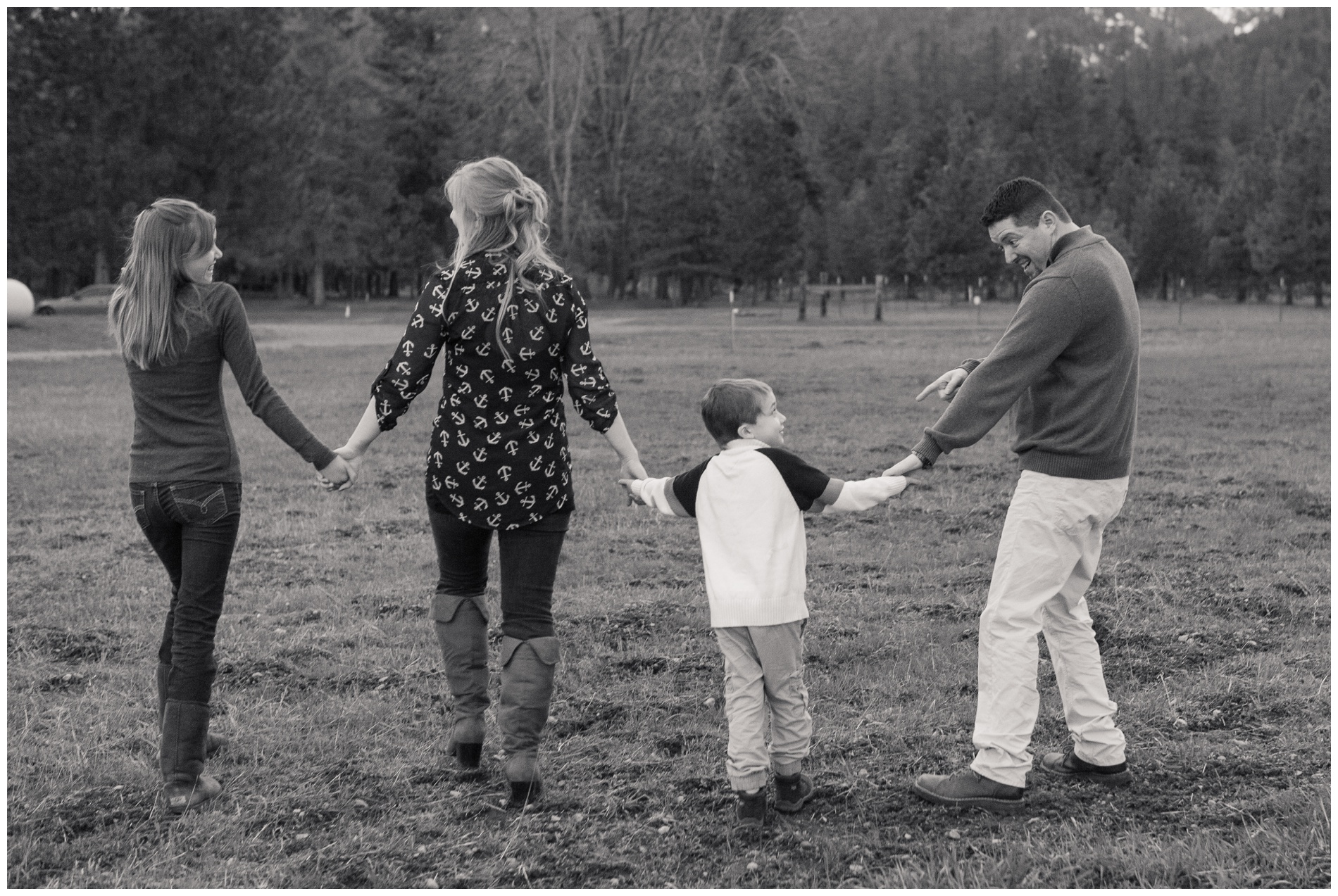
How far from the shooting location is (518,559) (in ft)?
13.5

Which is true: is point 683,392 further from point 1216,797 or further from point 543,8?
point 543,8

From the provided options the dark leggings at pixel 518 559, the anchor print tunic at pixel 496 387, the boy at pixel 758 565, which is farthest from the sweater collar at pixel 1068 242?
the dark leggings at pixel 518 559

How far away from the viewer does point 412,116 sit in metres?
61.8

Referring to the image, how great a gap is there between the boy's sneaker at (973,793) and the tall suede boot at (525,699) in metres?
→ 1.18

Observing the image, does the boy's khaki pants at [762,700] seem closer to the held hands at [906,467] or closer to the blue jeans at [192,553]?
the held hands at [906,467]

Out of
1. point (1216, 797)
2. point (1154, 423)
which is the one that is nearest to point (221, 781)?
point (1216, 797)

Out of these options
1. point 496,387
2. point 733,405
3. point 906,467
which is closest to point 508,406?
point 496,387

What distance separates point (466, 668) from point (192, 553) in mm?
919

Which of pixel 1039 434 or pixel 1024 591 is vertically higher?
pixel 1039 434

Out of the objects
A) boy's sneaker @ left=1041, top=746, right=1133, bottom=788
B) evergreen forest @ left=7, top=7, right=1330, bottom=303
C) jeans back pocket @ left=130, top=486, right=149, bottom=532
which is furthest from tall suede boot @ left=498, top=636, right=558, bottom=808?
evergreen forest @ left=7, top=7, right=1330, bottom=303

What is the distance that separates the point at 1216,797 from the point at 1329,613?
2.85 metres

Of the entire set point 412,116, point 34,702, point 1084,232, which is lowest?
point 34,702

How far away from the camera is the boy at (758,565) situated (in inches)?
154

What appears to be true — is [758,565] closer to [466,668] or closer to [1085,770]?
[466,668]
